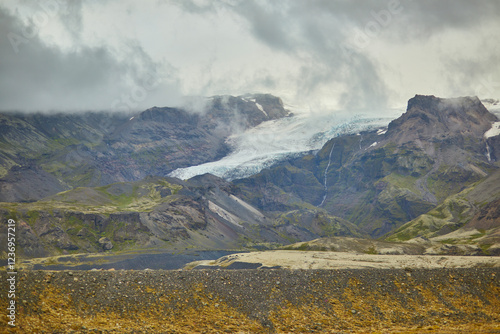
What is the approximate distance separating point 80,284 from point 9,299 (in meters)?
8.21

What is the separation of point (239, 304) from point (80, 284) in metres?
17.6

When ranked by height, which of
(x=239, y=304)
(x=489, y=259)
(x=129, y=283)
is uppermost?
(x=129, y=283)

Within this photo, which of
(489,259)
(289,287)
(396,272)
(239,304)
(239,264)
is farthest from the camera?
(239,264)

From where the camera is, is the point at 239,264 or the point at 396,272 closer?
the point at 396,272

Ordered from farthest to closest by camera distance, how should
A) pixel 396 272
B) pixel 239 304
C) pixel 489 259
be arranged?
1. pixel 489 259
2. pixel 396 272
3. pixel 239 304

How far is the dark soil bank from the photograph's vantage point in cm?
4522

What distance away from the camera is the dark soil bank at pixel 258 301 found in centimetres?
4522

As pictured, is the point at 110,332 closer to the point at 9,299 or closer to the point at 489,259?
the point at 9,299

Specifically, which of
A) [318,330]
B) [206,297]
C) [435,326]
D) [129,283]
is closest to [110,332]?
[129,283]

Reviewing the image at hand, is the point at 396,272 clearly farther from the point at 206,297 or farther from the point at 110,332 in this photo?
the point at 110,332

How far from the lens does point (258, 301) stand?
178ft

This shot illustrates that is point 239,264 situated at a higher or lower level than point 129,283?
lower

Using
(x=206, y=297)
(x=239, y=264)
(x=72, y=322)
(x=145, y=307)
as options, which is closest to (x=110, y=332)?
(x=72, y=322)

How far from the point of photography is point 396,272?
6262cm
